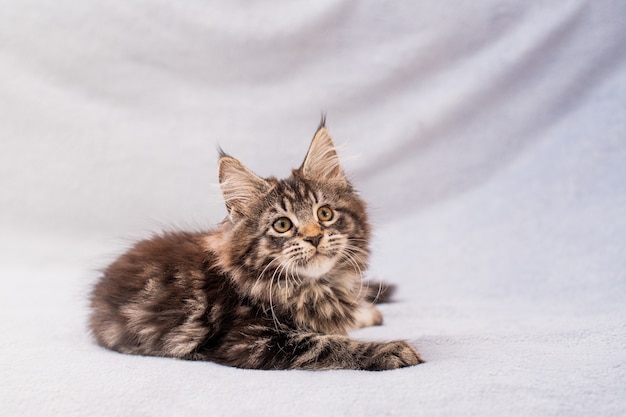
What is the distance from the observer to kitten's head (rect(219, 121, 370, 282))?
78.9 inches

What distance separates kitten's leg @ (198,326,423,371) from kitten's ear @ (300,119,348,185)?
63 cm

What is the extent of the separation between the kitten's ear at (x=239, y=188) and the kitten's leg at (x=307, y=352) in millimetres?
447

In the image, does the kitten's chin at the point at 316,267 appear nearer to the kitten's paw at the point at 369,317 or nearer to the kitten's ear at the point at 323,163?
the kitten's ear at the point at 323,163

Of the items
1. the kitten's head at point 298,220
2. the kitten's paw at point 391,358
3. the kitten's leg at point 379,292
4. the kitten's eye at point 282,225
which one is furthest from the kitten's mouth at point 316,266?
the kitten's leg at point 379,292

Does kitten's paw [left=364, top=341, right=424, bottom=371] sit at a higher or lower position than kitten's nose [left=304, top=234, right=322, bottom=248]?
lower

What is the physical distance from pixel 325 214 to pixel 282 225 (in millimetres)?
159

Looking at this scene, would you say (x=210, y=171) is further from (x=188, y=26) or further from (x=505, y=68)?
(x=505, y=68)

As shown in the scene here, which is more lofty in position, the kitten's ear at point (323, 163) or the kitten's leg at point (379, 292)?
the kitten's ear at point (323, 163)

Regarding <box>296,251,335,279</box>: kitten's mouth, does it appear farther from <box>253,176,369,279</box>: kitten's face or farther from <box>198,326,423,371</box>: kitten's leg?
<box>198,326,423,371</box>: kitten's leg

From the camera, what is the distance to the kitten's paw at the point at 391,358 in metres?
1.86

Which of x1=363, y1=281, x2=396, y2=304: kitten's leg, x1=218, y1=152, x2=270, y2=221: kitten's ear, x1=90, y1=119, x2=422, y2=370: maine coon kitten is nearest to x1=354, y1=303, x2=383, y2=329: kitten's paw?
x1=363, y1=281, x2=396, y2=304: kitten's leg

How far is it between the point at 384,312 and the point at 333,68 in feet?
5.15

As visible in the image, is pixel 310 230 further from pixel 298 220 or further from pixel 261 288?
pixel 261 288

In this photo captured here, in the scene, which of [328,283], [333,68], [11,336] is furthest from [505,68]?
[11,336]
